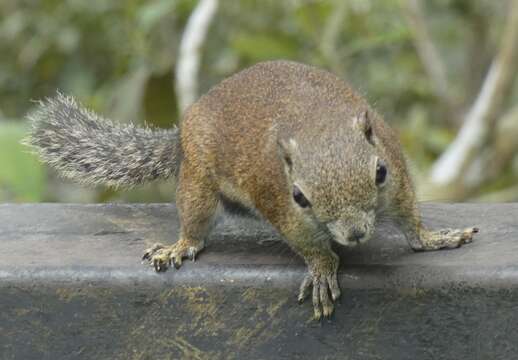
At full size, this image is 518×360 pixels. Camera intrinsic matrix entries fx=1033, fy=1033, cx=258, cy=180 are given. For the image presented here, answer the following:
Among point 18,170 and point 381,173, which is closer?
point 381,173

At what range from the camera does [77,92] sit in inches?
222

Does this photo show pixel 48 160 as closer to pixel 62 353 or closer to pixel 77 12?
pixel 62 353

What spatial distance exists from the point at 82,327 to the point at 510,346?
2.93 ft

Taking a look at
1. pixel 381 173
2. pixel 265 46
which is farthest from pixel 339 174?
pixel 265 46

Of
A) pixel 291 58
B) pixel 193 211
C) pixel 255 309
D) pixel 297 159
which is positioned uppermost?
pixel 291 58

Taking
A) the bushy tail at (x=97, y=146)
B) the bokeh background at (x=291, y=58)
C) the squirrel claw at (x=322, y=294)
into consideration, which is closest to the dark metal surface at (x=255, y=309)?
the squirrel claw at (x=322, y=294)

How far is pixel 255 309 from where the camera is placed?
86.0 inches

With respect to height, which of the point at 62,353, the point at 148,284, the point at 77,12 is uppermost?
the point at 77,12

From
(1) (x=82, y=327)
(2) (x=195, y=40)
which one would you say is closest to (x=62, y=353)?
(1) (x=82, y=327)

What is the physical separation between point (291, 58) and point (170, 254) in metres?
2.43

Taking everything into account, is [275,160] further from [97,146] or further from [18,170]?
[18,170]

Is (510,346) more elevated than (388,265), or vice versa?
(388,265)

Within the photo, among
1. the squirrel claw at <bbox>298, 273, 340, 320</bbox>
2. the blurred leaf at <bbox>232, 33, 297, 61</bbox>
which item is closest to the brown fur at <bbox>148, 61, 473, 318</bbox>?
the squirrel claw at <bbox>298, 273, 340, 320</bbox>

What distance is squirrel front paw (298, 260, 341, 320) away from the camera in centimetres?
216
